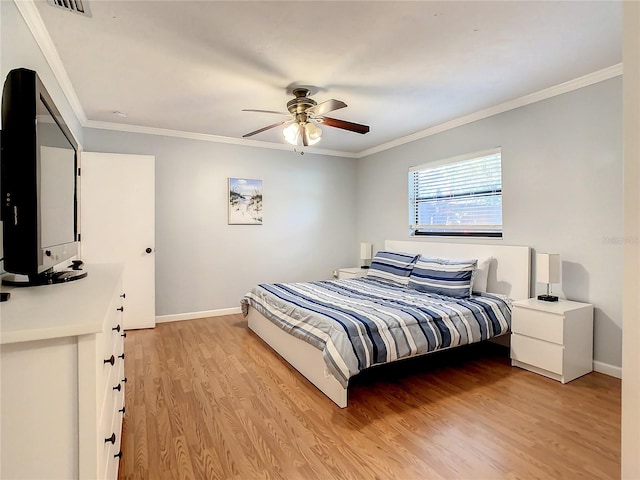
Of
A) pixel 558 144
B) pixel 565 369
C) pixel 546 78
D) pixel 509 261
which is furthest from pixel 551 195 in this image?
pixel 565 369

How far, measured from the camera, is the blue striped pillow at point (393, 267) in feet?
13.7

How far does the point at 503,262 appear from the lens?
11.9 ft

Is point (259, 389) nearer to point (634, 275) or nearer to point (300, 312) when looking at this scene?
point (300, 312)

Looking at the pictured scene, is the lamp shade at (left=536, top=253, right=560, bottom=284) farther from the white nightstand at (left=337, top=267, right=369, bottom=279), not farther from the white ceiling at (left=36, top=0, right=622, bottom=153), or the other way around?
the white nightstand at (left=337, top=267, right=369, bottom=279)

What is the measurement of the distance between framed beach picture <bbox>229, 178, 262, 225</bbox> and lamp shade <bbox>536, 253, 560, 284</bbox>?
3517 millimetres

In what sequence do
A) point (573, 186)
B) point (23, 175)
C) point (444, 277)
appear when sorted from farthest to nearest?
1. point (444, 277)
2. point (573, 186)
3. point (23, 175)

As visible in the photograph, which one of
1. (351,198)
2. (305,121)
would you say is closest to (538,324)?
(305,121)

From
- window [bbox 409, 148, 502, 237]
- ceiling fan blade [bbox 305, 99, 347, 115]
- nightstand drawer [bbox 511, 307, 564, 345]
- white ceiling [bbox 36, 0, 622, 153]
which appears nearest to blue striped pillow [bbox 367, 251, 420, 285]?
window [bbox 409, 148, 502, 237]

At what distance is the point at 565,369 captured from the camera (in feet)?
9.12

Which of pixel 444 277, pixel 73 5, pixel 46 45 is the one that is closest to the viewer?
pixel 73 5

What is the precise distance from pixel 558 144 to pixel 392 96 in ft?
5.18

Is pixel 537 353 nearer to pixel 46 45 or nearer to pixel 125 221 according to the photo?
pixel 46 45

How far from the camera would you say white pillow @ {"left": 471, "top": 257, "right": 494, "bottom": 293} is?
371cm

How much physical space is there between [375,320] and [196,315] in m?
2.99
